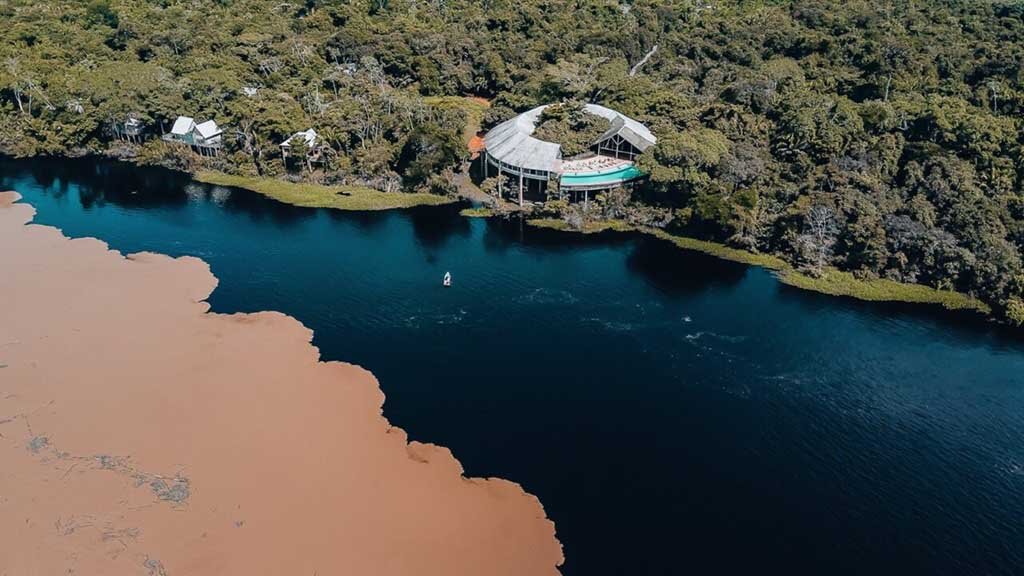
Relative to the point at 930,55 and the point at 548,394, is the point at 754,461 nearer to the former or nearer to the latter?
the point at 548,394

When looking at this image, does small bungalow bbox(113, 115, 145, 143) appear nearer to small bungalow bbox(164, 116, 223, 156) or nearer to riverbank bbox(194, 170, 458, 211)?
small bungalow bbox(164, 116, 223, 156)

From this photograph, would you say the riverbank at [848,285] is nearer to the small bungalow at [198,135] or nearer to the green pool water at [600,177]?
the green pool water at [600,177]

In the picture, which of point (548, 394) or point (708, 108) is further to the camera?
point (708, 108)

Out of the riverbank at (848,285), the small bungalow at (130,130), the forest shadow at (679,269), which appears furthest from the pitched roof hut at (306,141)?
the riverbank at (848,285)

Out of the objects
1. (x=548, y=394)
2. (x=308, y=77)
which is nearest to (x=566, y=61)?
(x=308, y=77)

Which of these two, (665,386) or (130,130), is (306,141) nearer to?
(130,130)

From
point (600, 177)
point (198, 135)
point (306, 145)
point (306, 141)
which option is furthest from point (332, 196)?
point (600, 177)

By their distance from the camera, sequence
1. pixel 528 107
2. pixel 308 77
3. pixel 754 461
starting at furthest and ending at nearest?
pixel 308 77, pixel 528 107, pixel 754 461
